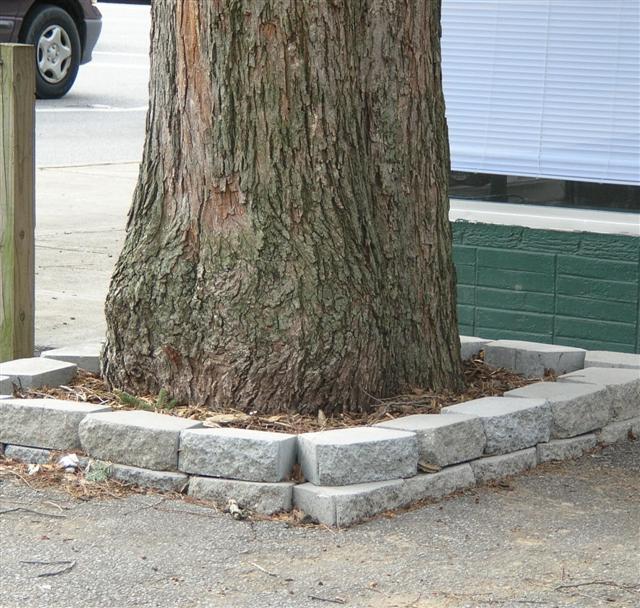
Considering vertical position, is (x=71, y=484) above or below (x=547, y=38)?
below

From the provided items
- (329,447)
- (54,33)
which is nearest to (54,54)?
(54,33)

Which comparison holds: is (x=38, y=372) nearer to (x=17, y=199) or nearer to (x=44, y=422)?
(x=44, y=422)

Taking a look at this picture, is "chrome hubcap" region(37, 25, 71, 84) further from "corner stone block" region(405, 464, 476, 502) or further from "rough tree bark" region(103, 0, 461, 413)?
"corner stone block" region(405, 464, 476, 502)

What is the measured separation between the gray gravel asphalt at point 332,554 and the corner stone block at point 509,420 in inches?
7.7

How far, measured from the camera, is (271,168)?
4.77 meters

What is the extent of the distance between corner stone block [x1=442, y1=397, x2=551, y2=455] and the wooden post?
2042 millimetres

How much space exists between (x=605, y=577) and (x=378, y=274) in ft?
5.02

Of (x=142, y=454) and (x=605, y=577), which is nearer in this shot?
(x=605, y=577)

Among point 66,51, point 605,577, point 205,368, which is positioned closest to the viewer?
point 605,577

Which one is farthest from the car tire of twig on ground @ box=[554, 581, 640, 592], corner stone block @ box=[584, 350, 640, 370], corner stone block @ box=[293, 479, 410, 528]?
twig on ground @ box=[554, 581, 640, 592]

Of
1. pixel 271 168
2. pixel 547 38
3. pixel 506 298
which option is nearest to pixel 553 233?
pixel 506 298

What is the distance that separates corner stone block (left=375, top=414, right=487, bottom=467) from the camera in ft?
14.8

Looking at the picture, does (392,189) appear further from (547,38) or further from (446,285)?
(547,38)

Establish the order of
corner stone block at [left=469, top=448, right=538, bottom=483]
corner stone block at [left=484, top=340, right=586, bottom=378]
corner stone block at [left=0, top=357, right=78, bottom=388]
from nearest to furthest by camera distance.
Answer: corner stone block at [left=469, top=448, right=538, bottom=483], corner stone block at [left=0, top=357, right=78, bottom=388], corner stone block at [left=484, top=340, right=586, bottom=378]
